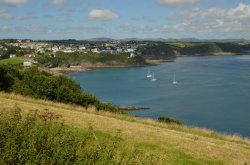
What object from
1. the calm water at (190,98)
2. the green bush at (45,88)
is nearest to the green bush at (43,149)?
the green bush at (45,88)

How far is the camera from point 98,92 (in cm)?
11744

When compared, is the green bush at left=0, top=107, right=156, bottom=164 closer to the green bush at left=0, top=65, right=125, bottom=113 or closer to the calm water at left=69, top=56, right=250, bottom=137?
the green bush at left=0, top=65, right=125, bottom=113

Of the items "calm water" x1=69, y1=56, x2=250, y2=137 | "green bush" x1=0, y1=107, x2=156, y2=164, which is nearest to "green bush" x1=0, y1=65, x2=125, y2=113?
"calm water" x1=69, y1=56, x2=250, y2=137

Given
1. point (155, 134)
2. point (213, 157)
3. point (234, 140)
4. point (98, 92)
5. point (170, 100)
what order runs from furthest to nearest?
point (98, 92), point (170, 100), point (234, 140), point (155, 134), point (213, 157)

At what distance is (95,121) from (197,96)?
9137cm

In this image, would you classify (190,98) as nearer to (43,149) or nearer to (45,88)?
(45,88)

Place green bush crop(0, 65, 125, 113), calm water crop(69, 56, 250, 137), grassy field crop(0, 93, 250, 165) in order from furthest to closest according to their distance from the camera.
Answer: calm water crop(69, 56, 250, 137) → green bush crop(0, 65, 125, 113) → grassy field crop(0, 93, 250, 165)

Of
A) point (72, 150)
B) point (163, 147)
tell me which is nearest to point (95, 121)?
point (163, 147)

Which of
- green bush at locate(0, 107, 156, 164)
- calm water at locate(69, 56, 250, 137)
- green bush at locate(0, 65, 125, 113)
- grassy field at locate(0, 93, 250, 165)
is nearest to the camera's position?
green bush at locate(0, 107, 156, 164)

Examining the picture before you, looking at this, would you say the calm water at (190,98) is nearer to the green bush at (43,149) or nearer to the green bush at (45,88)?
the green bush at (45,88)

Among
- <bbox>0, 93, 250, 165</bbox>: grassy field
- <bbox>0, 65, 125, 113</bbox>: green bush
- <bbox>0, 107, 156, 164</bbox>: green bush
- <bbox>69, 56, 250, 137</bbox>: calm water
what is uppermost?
<bbox>0, 107, 156, 164</bbox>: green bush

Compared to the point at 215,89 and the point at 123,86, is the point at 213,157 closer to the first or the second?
the point at 215,89

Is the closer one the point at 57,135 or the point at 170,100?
the point at 57,135

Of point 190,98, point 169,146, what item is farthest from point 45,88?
point 190,98
